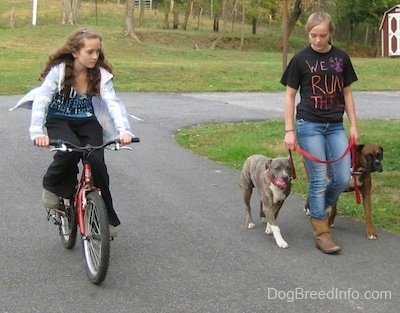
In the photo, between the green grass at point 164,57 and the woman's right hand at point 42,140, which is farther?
the green grass at point 164,57

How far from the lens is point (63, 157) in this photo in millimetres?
5969

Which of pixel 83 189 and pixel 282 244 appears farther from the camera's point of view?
→ pixel 282 244

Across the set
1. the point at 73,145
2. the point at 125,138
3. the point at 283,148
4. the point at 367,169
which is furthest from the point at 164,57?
the point at 125,138

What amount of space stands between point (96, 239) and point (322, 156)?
209cm

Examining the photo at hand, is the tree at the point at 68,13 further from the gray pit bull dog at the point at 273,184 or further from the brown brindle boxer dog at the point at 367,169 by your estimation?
the brown brindle boxer dog at the point at 367,169

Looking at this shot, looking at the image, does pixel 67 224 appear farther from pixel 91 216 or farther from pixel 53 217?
pixel 91 216

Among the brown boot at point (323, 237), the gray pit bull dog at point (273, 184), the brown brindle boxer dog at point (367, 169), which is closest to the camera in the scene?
the brown boot at point (323, 237)

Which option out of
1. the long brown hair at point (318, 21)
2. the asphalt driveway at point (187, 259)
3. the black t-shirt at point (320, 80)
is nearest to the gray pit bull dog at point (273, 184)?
the asphalt driveway at point (187, 259)

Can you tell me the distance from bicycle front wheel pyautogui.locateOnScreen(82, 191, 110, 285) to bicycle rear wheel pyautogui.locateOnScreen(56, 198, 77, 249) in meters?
0.51

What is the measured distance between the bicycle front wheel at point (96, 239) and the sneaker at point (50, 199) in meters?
0.59

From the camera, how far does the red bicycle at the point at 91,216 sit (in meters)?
5.36

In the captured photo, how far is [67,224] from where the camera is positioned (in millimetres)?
6414

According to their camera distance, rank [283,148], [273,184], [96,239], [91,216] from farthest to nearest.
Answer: [283,148] → [273,184] → [91,216] → [96,239]

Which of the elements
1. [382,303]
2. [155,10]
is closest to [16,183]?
[382,303]
